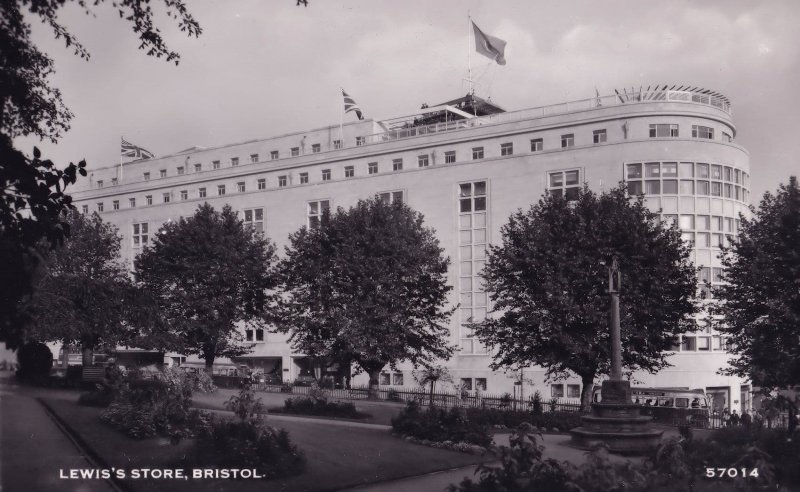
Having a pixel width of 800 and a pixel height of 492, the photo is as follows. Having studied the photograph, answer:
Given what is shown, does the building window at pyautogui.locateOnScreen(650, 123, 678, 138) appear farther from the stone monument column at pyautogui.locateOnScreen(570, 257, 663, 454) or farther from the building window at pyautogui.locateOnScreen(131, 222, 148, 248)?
the building window at pyautogui.locateOnScreen(131, 222, 148, 248)

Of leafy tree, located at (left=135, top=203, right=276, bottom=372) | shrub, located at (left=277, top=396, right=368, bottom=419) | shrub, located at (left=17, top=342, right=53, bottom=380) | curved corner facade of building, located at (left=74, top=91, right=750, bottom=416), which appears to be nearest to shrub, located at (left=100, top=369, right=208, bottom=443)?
shrub, located at (left=277, top=396, right=368, bottom=419)

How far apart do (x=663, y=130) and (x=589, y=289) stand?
95.0 feet

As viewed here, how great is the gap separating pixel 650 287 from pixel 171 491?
97.9 feet

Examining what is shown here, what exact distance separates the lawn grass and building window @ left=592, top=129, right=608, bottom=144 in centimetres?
4534

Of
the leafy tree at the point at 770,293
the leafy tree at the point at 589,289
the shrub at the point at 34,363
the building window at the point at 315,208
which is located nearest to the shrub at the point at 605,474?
the leafy tree at the point at 770,293

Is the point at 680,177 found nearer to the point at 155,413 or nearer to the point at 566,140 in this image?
Answer: the point at 566,140

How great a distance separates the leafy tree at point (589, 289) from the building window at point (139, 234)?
58504mm

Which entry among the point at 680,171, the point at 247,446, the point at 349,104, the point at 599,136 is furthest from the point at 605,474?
the point at 349,104

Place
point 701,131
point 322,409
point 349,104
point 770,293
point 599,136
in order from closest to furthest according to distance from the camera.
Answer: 1. point 322,409
2. point 770,293
3. point 701,131
4. point 599,136
5. point 349,104

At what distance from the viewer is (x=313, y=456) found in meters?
18.6

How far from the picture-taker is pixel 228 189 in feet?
276

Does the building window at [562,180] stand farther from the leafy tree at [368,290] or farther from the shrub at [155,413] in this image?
the shrub at [155,413]

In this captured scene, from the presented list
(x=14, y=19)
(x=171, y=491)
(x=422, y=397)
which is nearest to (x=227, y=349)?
(x=422, y=397)

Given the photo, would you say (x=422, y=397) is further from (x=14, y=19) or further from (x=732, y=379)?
(x=14, y=19)
